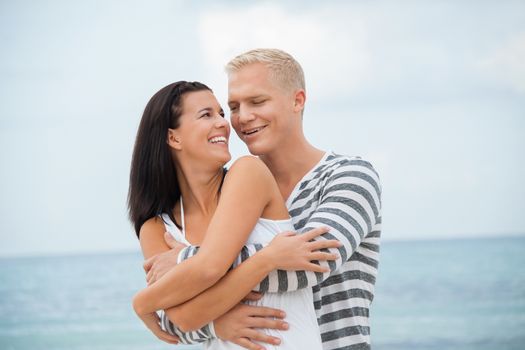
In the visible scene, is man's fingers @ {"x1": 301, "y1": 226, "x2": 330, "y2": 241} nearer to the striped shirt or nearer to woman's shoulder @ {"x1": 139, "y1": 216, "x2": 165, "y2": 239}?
the striped shirt

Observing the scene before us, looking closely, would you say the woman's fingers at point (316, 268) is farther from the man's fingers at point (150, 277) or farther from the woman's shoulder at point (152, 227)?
the woman's shoulder at point (152, 227)

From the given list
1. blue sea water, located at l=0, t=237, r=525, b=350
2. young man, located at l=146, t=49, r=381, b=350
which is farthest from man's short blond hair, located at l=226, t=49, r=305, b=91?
blue sea water, located at l=0, t=237, r=525, b=350

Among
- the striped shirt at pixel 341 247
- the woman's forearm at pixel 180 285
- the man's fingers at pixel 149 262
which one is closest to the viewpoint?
the woman's forearm at pixel 180 285

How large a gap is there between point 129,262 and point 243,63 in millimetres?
26506

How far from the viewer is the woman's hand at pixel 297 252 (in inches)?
94.0

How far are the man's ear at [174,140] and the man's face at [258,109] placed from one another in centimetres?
28

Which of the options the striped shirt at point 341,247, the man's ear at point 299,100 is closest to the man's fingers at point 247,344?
the striped shirt at point 341,247

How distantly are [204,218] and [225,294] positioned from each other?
423 millimetres

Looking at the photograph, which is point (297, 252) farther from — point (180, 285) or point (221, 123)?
point (221, 123)

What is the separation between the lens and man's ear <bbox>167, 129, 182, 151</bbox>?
9.23 ft

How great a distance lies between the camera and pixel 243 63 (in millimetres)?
3029
